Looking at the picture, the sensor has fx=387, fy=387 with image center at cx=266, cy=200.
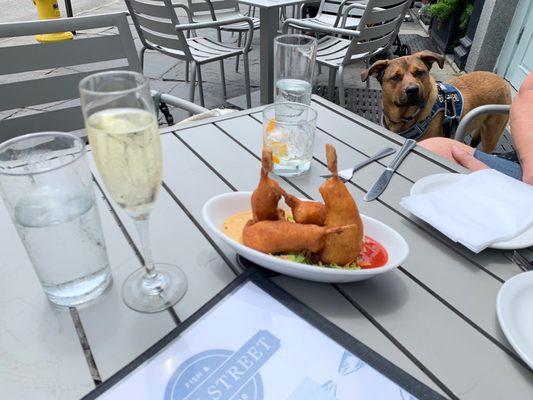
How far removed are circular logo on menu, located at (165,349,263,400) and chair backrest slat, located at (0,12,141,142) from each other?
1.46 m

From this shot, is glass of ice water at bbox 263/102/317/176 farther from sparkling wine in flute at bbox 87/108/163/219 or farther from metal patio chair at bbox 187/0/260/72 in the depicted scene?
metal patio chair at bbox 187/0/260/72

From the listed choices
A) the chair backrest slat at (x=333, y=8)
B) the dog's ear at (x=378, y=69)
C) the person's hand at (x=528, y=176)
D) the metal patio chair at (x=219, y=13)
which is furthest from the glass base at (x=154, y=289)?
the chair backrest slat at (x=333, y=8)

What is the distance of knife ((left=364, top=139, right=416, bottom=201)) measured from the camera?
41.6 inches

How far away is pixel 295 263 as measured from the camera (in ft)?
2.26

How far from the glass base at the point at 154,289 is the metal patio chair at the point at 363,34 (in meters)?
2.53

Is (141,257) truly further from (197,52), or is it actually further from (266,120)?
(197,52)

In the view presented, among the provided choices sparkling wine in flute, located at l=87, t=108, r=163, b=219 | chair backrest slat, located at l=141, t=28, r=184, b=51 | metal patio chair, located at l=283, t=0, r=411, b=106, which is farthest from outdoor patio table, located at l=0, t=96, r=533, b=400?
chair backrest slat, located at l=141, t=28, r=184, b=51

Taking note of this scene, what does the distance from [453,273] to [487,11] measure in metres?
4.66

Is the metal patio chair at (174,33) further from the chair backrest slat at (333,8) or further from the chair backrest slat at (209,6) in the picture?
the chair backrest slat at (333,8)

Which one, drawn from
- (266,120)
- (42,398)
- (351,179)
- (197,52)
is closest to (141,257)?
(42,398)

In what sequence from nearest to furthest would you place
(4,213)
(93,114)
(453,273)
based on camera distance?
1. (93,114)
2. (453,273)
3. (4,213)

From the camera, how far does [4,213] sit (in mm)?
929

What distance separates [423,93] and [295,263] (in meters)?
2.51

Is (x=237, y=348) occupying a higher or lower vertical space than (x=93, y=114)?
lower
